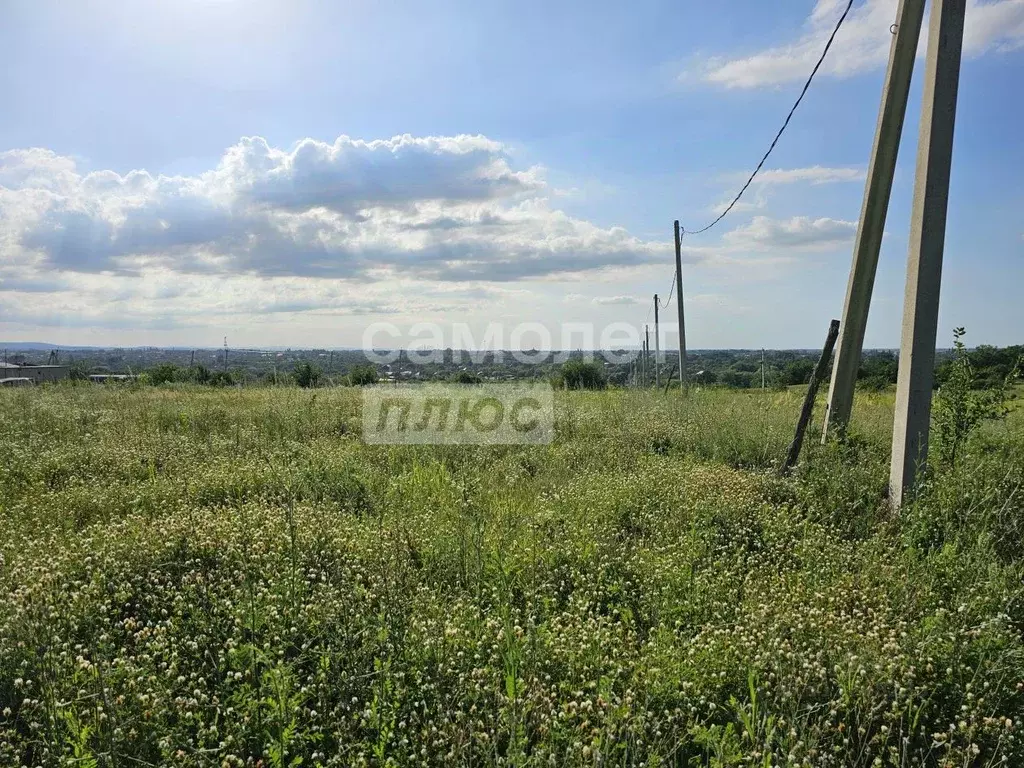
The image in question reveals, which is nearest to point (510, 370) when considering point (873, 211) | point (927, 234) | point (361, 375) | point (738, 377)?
point (361, 375)

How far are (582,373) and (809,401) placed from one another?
12.2m

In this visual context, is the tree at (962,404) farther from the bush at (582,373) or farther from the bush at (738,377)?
the bush at (738,377)

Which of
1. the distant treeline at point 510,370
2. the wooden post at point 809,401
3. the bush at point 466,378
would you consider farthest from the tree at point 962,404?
the bush at point 466,378

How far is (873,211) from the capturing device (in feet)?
24.6

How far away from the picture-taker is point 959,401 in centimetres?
691

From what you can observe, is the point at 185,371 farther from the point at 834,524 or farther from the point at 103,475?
the point at 834,524

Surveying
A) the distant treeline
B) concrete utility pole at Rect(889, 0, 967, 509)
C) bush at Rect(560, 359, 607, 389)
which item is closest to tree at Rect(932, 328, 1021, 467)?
the distant treeline

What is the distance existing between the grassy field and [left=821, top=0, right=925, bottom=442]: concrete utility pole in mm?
896

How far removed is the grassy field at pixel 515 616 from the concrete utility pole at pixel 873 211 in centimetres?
90

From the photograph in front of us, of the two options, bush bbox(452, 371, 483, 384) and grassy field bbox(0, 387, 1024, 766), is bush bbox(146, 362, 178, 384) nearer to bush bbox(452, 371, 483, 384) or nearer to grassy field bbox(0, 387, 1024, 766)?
bush bbox(452, 371, 483, 384)

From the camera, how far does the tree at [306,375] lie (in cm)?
1725

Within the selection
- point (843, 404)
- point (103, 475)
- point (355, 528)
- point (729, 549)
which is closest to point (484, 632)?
point (355, 528)

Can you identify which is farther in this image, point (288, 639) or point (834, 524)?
point (834, 524)

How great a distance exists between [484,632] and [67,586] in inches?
116
